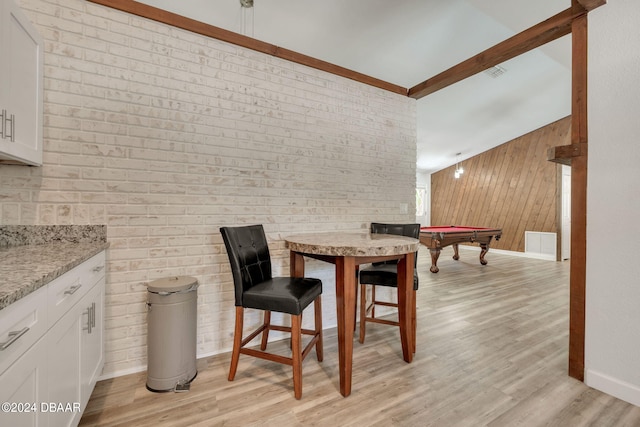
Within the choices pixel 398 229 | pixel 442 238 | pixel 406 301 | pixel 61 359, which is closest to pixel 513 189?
pixel 442 238

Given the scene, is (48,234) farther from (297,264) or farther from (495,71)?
(495,71)

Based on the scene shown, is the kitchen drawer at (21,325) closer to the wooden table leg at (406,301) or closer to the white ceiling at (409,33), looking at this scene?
the wooden table leg at (406,301)

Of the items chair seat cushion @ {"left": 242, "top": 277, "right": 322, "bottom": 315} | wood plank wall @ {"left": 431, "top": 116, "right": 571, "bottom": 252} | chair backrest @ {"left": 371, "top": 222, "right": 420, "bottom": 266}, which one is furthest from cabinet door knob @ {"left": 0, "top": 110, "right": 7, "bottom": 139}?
wood plank wall @ {"left": 431, "top": 116, "right": 571, "bottom": 252}

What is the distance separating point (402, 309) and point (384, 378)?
1.58ft

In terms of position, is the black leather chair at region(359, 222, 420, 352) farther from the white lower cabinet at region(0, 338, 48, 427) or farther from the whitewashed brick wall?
the white lower cabinet at region(0, 338, 48, 427)

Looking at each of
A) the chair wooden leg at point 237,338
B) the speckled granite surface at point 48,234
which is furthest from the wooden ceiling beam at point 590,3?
the speckled granite surface at point 48,234

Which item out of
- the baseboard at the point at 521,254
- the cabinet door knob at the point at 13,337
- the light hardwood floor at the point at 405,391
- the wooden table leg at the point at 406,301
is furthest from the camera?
the baseboard at the point at 521,254

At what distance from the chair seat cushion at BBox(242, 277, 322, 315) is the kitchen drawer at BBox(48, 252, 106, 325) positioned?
804mm

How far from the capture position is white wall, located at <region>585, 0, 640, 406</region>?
1.67 meters

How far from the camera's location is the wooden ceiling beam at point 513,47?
2.12m

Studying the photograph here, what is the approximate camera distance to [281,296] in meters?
1.67

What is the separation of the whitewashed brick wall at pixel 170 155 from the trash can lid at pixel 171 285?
24 centimetres

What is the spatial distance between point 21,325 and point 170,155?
144 centimetres

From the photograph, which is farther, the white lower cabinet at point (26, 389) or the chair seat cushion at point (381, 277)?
the chair seat cushion at point (381, 277)
